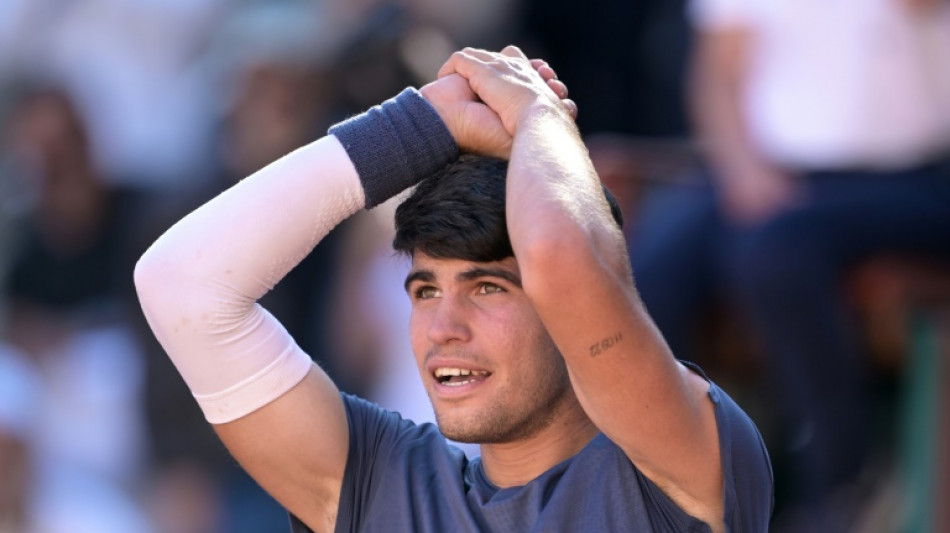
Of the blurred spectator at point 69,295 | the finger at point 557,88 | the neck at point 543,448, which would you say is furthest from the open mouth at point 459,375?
the blurred spectator at point 69,295

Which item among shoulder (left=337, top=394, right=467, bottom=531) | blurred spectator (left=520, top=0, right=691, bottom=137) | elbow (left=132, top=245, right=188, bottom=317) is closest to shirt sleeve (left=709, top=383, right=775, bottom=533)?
shoulder (left=337, top=394, right=467, bottom=531)

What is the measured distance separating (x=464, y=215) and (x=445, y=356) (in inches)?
9.8

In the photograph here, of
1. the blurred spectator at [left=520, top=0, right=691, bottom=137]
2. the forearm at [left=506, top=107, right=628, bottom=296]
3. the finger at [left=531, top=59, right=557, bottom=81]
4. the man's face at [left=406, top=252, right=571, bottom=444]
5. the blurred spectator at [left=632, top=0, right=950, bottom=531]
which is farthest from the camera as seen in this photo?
the blurred spectator at [left=520, top=0, right=691, bottom=137]

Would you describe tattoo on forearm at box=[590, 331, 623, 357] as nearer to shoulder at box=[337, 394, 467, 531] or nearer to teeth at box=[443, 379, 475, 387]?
teeth at box=[443, 379, 475, 387]

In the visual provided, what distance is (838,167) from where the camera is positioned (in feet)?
15.0

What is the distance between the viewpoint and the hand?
2.88 m

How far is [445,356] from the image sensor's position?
111 inches

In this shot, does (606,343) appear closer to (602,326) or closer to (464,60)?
(602,326)

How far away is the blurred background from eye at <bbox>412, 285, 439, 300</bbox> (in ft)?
0.65

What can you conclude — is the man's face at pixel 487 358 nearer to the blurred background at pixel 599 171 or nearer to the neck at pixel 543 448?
the neck at pixel 543 448

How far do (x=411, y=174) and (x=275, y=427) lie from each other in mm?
518

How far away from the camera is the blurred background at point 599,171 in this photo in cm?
452

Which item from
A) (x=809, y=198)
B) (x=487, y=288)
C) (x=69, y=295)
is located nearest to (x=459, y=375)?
(x=487, y=288)

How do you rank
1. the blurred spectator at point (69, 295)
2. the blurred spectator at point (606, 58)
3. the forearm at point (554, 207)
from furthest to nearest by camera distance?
the blurred spectator at point (69, 295) → the blurred spectator at point (606, 58) → the forearm at point (554, 207)
